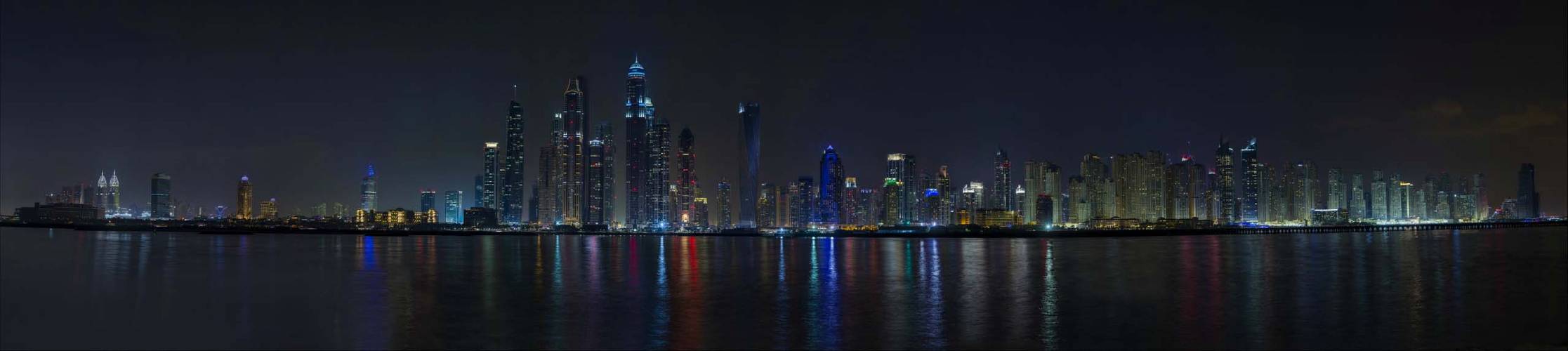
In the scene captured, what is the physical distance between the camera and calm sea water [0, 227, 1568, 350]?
26469 mm

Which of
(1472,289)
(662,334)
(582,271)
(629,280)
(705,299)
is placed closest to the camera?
(662,334)

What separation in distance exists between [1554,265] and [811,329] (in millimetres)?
59627

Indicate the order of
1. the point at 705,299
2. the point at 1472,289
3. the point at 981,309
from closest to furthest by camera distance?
1. the point at 981,309
2. the point at 705,299
3. the point at 1472,289

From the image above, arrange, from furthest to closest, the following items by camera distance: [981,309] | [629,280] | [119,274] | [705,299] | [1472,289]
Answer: [119,274] < [629,280] < [1472,289] < [705,299] < [981,309]

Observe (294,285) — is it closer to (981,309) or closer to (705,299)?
(705,299)

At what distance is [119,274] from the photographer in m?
54.3

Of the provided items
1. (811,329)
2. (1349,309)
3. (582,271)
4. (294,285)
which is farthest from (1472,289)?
(294,285)

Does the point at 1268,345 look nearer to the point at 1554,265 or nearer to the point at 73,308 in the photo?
the point at 73,308

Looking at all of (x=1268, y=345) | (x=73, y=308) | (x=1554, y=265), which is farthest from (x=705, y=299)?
(x=1554, y=265)

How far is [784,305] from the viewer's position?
36.3 meters

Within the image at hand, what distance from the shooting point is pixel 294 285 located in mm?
46156

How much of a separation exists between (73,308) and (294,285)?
10.7 meters

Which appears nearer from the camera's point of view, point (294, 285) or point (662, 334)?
point (662, 334)

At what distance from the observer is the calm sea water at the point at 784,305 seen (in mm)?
26469
